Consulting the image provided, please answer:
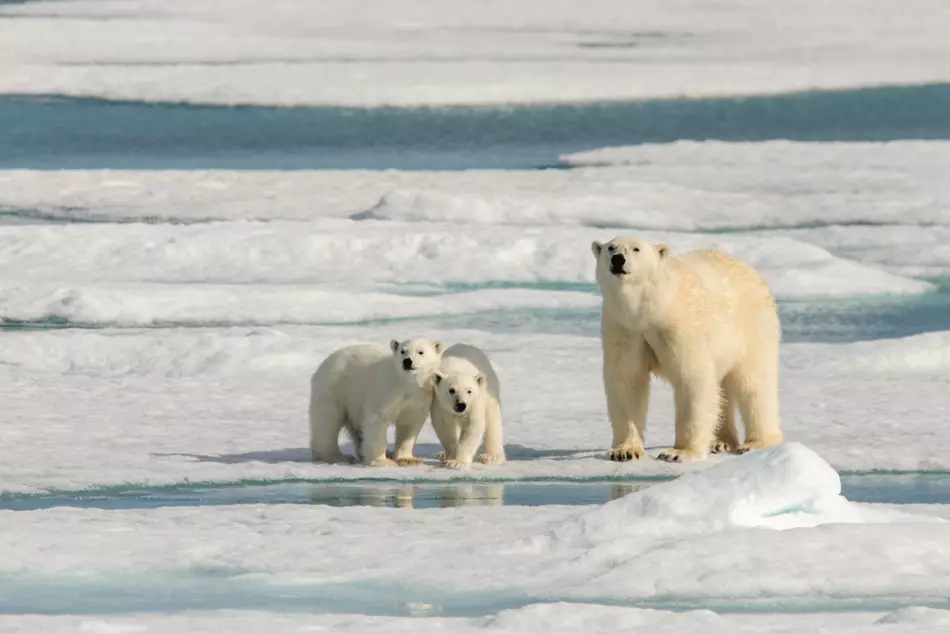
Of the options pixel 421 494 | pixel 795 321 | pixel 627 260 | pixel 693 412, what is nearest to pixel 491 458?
pixel 421 494

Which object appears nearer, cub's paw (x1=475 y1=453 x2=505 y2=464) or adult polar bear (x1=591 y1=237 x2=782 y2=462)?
adult polar bear (x1=591 y1=237 x2=782 y2=462)

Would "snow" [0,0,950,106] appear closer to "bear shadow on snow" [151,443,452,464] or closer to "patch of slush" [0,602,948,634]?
"bear shadow on snow" [151,443,452,464]

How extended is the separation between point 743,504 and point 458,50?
19364 millimetres

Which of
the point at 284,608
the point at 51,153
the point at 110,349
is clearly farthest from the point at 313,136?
the point at 284,608

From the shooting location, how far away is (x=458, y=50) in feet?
77.9

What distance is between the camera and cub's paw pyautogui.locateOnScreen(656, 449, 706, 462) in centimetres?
612

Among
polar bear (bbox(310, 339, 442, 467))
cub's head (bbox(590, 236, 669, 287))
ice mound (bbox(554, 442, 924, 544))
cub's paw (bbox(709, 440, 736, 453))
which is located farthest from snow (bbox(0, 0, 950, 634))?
cub's head (bbox(590, 236, 669, 287))

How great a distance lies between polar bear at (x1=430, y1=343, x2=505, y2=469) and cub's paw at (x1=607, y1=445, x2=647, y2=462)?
38 cm

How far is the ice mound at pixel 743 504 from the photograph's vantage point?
4723 millimetres

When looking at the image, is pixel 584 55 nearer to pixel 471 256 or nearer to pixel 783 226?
pixel 783 226

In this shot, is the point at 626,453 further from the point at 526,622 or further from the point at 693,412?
the point at 526,622

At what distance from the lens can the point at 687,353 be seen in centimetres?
609

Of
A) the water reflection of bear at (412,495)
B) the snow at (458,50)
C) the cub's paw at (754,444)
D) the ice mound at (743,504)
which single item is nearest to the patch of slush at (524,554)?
the ice mound at (743,504)

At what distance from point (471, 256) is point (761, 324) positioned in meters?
4.86
